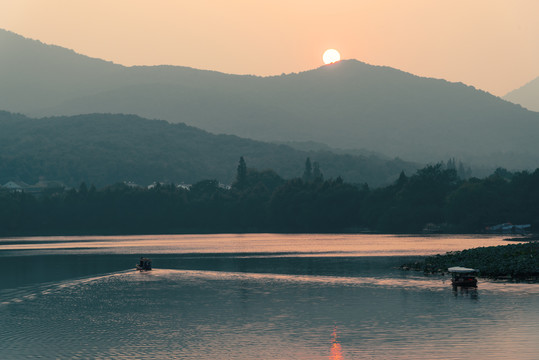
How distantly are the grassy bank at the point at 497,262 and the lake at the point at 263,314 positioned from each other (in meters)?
5.02

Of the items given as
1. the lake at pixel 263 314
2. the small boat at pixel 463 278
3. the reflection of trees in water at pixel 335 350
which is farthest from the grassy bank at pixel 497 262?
the reflection of trees in water at pixel 335 350

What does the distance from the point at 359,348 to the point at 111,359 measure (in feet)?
62.2

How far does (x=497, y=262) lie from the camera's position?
117 meters

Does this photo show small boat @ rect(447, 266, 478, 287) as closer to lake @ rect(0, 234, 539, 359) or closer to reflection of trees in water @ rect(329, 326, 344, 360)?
lake @ rect(0, 234, 539, 359)

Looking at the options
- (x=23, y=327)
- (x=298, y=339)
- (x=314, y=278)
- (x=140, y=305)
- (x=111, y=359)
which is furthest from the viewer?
(x=314, y=278)

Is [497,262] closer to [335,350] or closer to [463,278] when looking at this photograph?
[463,278]

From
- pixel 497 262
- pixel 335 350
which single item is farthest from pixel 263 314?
pixel 497 262

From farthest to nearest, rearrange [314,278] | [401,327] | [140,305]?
1. [314,278]
2. [140,305]
3. [401,327]

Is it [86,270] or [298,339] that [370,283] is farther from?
[86,270]

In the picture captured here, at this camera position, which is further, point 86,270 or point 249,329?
point 86,270

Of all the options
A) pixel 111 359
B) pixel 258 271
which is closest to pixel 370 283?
pixel 258 271

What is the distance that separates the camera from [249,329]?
73.2 m

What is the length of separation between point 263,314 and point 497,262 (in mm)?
48635

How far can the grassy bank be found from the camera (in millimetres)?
108500
